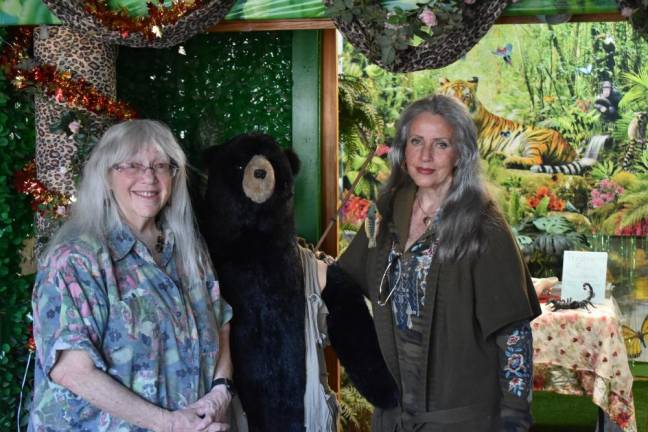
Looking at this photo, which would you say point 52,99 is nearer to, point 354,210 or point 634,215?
point 354,210

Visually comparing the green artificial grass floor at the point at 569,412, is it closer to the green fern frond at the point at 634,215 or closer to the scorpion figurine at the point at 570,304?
the scorpion figurine at the point at 570,304

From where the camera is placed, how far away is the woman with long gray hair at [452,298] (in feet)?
7.87

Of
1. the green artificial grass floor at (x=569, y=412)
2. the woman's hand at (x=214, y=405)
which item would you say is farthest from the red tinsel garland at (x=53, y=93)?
the green artificial grass floor at (x=569, y=412)

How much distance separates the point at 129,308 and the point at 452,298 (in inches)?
37.3

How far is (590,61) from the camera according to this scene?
6129 mm

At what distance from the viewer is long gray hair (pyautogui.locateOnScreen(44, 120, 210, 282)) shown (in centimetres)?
221

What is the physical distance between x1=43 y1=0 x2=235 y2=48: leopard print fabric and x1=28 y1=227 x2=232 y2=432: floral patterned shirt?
3.19ft

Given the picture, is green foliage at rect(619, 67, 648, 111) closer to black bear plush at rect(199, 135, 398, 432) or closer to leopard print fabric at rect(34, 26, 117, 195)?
black bear plush at rect(199, 135, 398, 432)

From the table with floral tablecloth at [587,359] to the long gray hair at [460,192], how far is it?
1.77 m

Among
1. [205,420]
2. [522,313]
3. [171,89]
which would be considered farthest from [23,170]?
[522,313]

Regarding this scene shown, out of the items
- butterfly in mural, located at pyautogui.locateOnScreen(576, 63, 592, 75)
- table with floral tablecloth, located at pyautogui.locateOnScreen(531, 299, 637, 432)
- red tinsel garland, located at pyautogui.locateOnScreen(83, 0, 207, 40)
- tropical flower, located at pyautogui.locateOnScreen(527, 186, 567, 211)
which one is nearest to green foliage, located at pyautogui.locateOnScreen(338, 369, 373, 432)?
table with floral tablecloth, located at pyautogui.locateOnScreen(531, 299, 637, 432)

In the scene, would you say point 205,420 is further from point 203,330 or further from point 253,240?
point 253,240

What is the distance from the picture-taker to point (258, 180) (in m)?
2.76

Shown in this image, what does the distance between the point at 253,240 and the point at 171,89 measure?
104 centimetres
